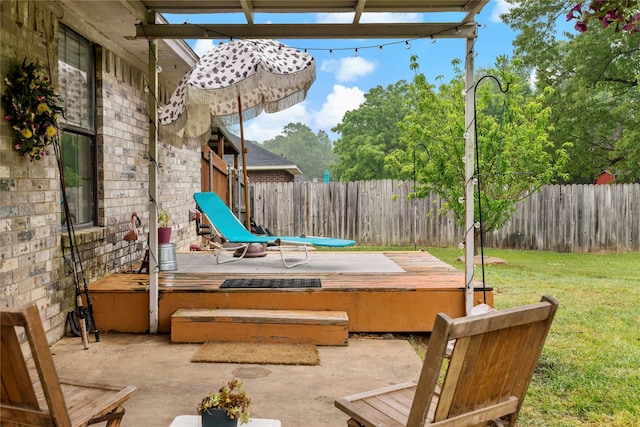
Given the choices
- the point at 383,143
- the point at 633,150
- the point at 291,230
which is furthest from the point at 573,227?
the point at 383,143

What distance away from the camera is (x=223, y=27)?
177 inches

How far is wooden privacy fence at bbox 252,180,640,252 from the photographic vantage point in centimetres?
1205

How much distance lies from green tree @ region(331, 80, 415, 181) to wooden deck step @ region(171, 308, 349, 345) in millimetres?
23592

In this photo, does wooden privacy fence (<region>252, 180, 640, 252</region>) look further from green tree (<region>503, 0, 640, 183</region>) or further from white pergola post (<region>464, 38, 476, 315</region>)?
white pergola post (<region>464, 38, 476, 315</region>)

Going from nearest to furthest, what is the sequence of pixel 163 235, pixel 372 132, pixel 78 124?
pixel 78 124 → pixel 163 235 → pixel 372 132

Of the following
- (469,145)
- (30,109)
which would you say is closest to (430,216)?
(469,145)

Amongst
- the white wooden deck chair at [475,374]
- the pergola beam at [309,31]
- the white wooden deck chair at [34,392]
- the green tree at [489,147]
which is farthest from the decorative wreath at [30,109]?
the green tree at [489,147]

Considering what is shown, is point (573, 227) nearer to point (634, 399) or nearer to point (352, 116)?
point (634, 399)

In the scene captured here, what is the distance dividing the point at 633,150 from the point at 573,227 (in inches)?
158

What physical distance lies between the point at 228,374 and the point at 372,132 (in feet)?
91.4

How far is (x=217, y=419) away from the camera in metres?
2.16

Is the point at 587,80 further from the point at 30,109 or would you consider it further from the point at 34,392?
the point at 34,392

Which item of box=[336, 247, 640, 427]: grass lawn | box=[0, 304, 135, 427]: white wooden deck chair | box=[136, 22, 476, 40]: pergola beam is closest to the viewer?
box=[0, 304, 135, 427]: white wooden deck chair

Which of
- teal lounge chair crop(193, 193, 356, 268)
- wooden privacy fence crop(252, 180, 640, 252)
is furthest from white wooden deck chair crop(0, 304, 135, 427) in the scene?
wooden privacy fence crop(252, 180, 640, 252)
